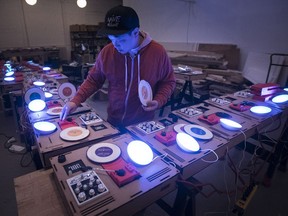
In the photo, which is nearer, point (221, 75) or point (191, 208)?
point (191, 208)

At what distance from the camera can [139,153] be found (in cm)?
86

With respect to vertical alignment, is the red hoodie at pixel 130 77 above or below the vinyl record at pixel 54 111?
above

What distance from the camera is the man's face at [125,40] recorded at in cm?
109

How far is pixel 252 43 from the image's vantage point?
12.0 feet

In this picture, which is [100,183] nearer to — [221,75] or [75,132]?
[75,132]

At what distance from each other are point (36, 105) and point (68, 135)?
55 cm

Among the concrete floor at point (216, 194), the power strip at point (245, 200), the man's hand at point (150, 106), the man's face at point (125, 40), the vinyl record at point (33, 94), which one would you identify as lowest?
the concrete floor at point (216, 194)

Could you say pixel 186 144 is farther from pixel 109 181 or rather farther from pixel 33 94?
pixel 33 94

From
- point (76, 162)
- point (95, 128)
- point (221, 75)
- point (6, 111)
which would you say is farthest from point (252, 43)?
point (6, 111)

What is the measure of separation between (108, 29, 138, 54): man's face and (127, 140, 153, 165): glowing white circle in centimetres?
60

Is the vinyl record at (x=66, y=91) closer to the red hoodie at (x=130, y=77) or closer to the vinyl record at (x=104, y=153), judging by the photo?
the red hoodie at (x=130, y=77)

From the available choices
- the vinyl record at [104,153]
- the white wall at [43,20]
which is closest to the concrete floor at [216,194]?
the vinyl record at [104,153]

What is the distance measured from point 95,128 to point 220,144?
76 cm

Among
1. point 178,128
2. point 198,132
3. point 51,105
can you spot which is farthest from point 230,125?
point 51,105
